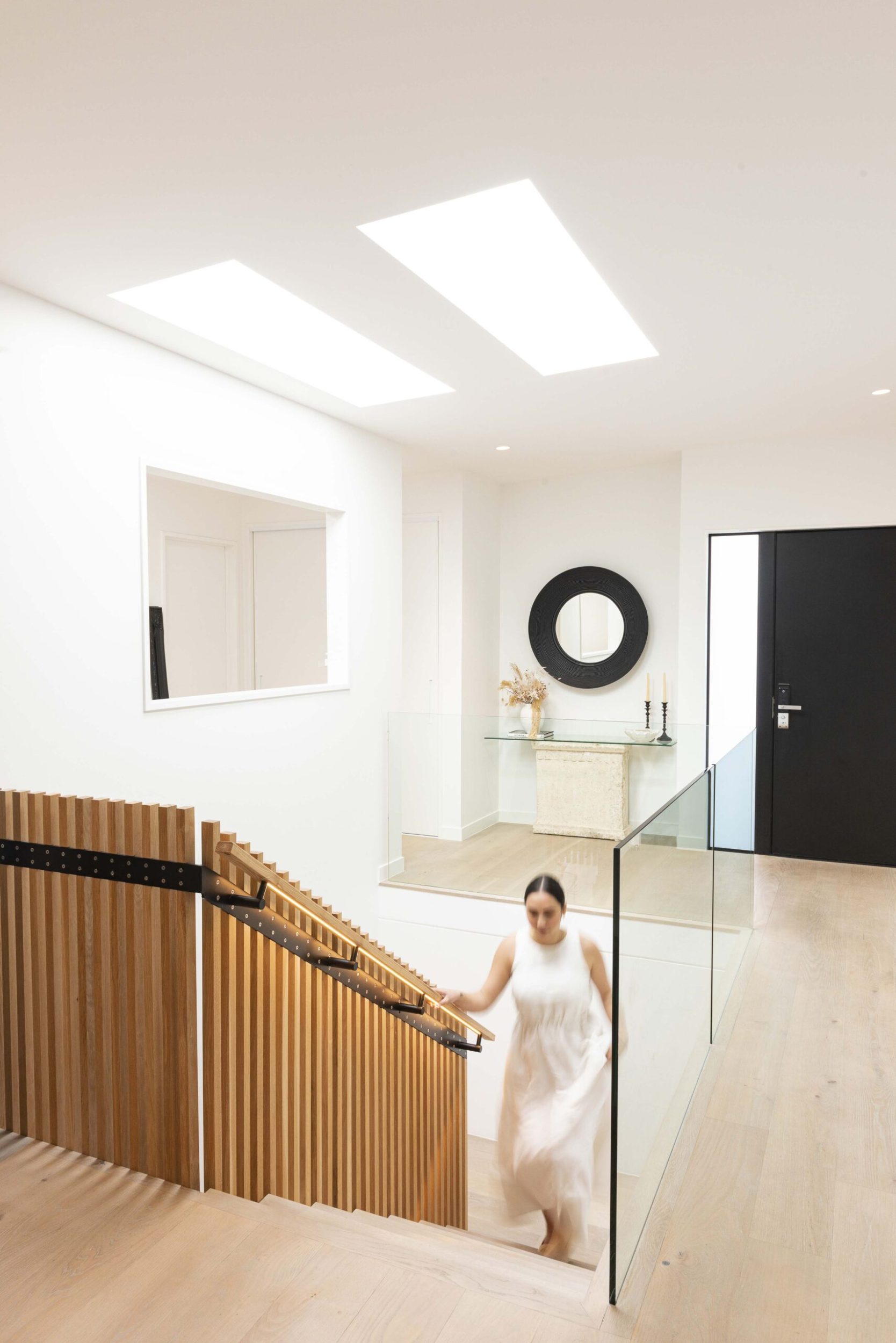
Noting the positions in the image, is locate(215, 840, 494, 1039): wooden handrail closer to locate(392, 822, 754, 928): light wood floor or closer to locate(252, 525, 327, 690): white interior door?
locate(392, 822, 754, 928): light wood floor

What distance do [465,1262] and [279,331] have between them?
350 centimetres

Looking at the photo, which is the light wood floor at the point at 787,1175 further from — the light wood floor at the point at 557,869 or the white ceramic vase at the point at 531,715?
the white ceramic vase at the point at 531,715

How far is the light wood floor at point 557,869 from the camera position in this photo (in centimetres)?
313

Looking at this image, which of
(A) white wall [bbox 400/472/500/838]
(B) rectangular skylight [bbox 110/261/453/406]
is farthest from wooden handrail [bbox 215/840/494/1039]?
(A) white wall [bbox 400/472/500/838]

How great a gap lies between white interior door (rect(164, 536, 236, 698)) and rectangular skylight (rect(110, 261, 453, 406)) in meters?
2.50

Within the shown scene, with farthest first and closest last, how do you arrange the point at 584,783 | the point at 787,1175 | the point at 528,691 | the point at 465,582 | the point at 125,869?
1. the point at 528,691
2. the point at 465,582
3. the point at 584,783
4. the point at 787,1175
5. the point at 125,869

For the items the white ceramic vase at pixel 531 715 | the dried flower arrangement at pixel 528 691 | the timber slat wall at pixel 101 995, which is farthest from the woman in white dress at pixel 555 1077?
the dried flower arrangement at pixel 528 691

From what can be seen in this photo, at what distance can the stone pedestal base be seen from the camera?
179 inches

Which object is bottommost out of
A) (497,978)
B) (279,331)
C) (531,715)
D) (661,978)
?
(497,978)

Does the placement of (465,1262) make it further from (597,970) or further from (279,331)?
(279,331)

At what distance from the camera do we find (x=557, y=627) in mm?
6871

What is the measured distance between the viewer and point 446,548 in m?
6.48

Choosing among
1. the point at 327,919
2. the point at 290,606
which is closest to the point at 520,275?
the point at 327,919

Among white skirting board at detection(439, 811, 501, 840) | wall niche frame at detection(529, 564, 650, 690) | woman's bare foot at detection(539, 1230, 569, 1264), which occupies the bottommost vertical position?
woman's bare foot at detection(539, 1230, 569, 1264)
